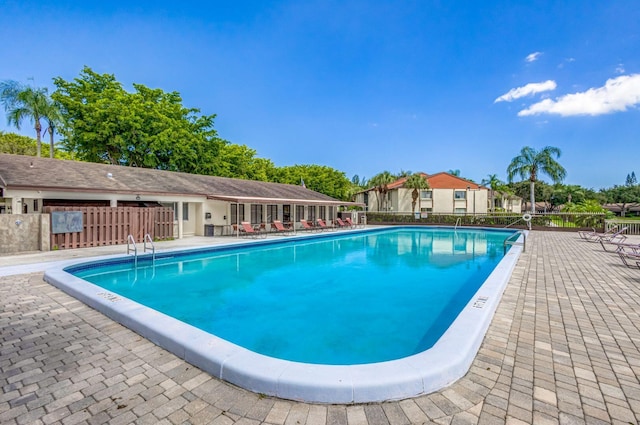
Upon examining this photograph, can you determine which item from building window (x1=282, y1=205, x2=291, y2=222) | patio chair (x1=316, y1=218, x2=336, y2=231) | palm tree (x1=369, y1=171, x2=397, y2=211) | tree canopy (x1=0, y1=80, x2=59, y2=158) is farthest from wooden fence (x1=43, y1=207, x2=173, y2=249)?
palm tree (x1=369, y1=171, x2=397, y2=211)

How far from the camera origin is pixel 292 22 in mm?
17844

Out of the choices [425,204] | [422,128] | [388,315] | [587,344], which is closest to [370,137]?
[422,128]

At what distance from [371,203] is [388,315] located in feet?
140

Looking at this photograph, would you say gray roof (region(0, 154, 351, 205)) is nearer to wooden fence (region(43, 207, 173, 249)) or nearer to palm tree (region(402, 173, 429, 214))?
wooden fence (region(43, 207, 173, 249))

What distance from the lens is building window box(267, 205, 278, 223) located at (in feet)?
74.7

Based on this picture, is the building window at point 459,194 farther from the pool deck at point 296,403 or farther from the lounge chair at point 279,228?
the pool deck at point 296,403

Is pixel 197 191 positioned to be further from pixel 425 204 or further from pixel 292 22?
pixel 425 204

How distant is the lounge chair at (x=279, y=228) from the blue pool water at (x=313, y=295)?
503 centimetres

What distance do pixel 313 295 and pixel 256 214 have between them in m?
14.6

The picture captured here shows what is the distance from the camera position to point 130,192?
1481 centimetres

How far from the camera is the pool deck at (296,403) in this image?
245 centimetres

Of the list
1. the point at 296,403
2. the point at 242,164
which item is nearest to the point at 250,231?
the point at 296,403

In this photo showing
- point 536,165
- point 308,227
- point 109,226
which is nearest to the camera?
point 109,226

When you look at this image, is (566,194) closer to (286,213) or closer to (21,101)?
(286,213)
